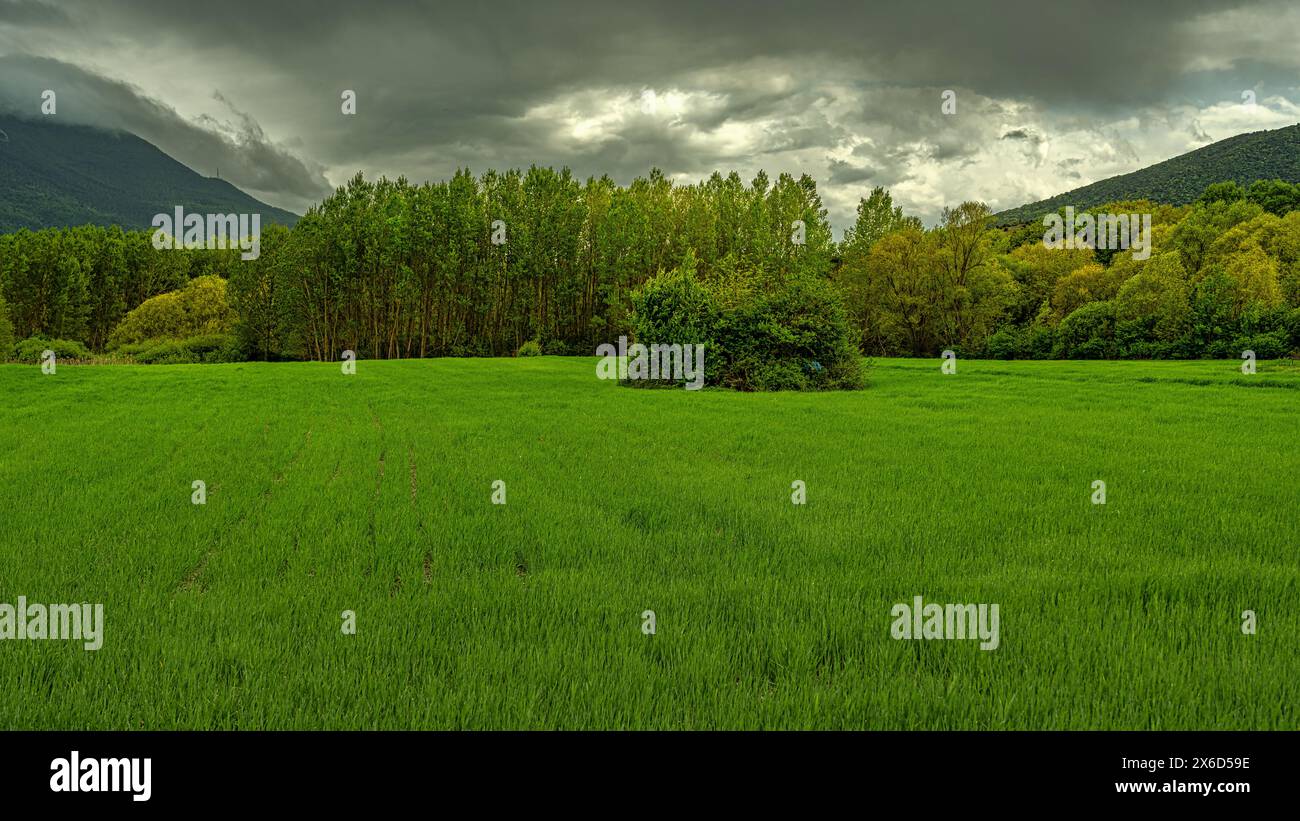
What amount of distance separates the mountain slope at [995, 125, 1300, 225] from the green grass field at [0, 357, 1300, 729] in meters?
106

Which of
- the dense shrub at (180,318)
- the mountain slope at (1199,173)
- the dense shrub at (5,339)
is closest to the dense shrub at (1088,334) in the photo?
the mountain slope at (1199,173)

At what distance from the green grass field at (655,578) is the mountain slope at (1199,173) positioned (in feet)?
349

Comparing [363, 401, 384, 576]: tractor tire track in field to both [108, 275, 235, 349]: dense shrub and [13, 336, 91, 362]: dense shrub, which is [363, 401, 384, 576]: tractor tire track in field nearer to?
[13, 336, 91, 362]: dense shrub

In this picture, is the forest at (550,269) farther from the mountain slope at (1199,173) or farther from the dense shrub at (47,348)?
the mountain slope at (1199,173)

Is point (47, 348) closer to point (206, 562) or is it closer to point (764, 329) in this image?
point (764, 329)

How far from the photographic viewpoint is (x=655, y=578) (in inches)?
232

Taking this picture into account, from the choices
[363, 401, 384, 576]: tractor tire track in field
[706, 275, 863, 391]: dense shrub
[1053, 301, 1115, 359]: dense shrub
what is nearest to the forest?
[1053, 301, 1115, 359]: dense shrub

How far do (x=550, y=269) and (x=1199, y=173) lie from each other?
129m

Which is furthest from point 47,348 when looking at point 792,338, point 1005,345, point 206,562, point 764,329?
point 1005,345

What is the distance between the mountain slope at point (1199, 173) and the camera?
114 m

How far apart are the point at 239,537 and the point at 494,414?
11.9 metres

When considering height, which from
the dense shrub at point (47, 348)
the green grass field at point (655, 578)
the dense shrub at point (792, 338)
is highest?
the dense shrub at point (47, 348)

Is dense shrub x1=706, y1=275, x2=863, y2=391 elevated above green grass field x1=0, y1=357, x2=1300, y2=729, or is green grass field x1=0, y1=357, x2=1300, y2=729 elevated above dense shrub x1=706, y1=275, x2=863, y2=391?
dense shrub x1=706, y1=275, x2=863, y2=391

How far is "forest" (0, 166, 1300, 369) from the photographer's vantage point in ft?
192
